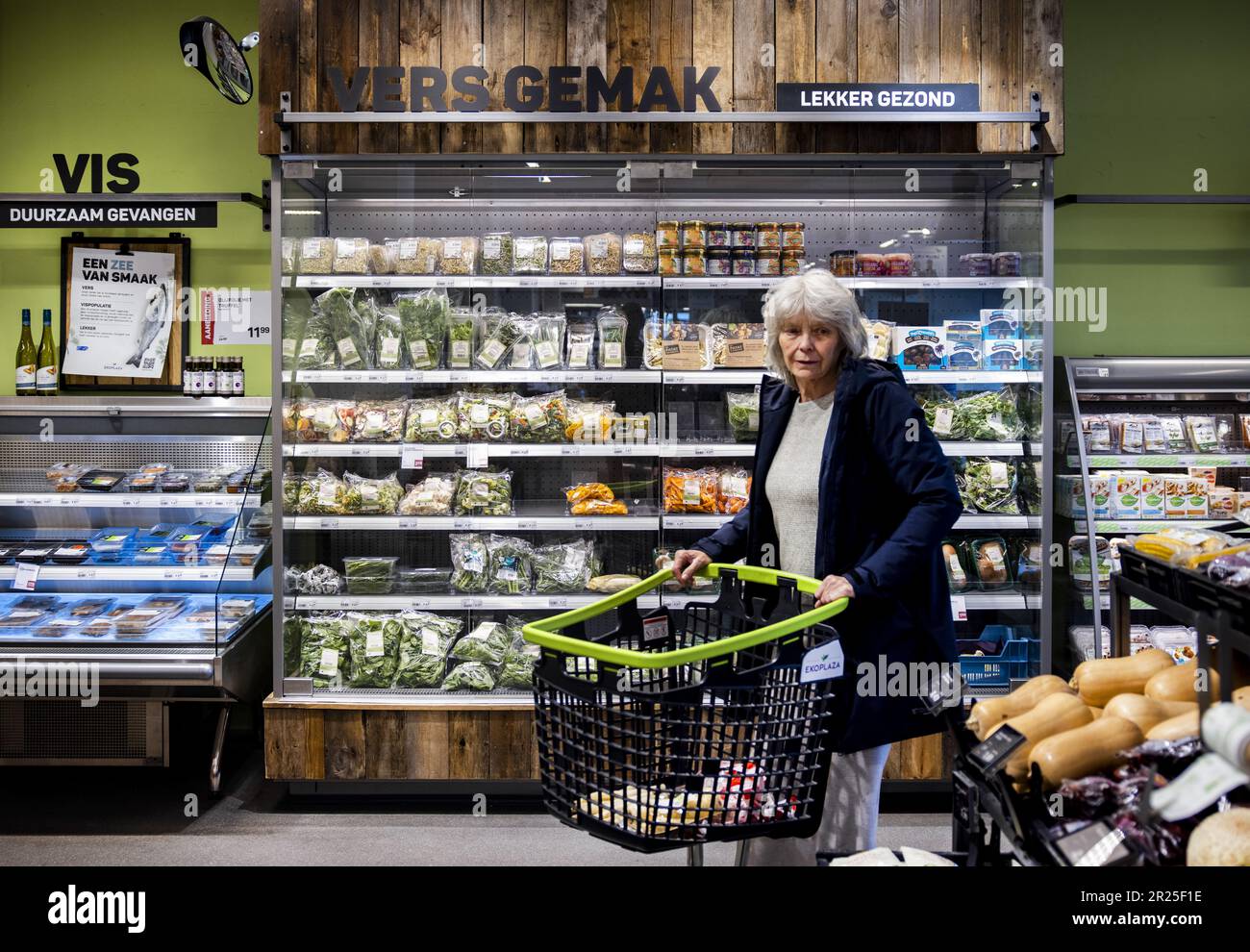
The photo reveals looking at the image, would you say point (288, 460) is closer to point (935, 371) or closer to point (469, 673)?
point (469, 673)

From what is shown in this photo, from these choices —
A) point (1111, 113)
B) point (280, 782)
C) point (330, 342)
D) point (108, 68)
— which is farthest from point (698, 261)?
point (108, 68)

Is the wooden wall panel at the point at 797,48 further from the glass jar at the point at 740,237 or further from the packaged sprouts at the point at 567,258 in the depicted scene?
the packaged sprouts at the point at 567,258

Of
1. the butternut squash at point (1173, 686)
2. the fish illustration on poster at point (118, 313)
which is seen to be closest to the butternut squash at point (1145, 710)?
the butternut squash at point (1173, 686)

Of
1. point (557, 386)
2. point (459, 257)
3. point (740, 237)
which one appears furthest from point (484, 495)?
point (740, 237)

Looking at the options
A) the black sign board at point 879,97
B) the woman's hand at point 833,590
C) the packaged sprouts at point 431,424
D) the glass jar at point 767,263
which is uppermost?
the black sign board at point 879,97

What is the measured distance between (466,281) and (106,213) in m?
1.65

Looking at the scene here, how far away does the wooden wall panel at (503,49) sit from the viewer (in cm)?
399

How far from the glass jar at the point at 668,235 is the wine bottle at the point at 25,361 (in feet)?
10.3

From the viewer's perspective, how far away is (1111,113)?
5012mm

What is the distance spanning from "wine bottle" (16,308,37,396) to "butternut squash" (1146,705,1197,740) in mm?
5069

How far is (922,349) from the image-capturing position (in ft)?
13.9

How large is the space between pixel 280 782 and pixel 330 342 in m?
1.92

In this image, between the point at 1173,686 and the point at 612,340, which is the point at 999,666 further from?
the point at 1173,686
